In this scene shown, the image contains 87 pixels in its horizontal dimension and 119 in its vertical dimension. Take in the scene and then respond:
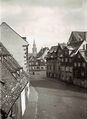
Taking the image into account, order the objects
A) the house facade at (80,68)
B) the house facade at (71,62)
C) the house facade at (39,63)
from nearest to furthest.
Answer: the house facade at (80,68) → the house facade at (71,62) → the house facade at (39,63)

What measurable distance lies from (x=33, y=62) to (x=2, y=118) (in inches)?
1186

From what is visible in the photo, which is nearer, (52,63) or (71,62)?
(71,62)

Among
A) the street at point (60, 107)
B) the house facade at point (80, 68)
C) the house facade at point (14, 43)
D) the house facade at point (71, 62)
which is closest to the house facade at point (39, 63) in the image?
the house facade at point (71, 62)

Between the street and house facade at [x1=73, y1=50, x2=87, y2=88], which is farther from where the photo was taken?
house facade at [x1=73, y1=50, x2=87, y2=88]

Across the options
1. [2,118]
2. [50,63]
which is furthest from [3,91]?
[50,63]

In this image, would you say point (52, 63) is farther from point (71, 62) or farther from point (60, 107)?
point (60, 107)

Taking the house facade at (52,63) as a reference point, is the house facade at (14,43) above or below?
above

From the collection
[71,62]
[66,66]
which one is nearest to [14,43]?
[71,62]

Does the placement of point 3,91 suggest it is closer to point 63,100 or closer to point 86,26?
point 86,26

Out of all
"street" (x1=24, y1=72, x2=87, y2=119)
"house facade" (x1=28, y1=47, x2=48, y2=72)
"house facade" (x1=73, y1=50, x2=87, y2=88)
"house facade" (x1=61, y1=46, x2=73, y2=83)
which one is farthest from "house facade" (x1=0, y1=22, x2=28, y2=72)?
"house facade" (x1=28, y1=47, x2=48, y2=72)

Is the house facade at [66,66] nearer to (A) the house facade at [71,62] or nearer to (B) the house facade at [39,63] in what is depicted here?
(A) the house facade at [71,62]

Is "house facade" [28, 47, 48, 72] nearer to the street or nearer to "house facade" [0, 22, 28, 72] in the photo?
the street

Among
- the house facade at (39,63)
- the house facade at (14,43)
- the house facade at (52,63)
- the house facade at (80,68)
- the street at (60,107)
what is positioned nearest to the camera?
the street at (60,107)

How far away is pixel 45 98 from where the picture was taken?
1323cm
